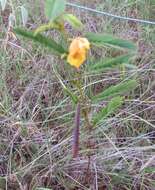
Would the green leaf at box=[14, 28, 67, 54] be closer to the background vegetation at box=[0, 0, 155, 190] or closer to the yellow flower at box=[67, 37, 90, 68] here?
the yellow flower at box=[67, 37, 90, 68]

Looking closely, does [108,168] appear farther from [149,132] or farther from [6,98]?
[6,98]

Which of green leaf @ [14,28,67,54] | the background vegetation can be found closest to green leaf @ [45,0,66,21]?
green leaf @ [14,28,67,54]

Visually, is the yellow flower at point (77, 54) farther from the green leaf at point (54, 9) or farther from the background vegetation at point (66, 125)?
the background vegetation at point (66, 125)

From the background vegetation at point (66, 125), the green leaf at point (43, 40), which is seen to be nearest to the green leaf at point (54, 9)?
the green leaf at point (43, 40)

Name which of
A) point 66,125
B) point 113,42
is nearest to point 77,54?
point 113,42

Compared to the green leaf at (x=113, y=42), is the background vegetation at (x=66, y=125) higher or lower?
lower

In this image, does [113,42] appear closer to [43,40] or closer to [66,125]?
[43,40]

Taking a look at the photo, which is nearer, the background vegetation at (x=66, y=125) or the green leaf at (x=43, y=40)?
the green leaf at (x=43, y=40)
